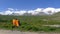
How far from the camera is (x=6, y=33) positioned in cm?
1934

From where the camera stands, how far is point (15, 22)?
26969 millimetres

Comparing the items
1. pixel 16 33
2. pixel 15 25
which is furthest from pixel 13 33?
pixel 15 25

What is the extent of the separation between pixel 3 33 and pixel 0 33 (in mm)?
312

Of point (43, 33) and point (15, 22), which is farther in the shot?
point (15, 22)

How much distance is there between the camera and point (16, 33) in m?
19.2

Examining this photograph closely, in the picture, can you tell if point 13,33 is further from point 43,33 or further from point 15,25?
point 15,25

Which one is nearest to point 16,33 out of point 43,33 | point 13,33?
point 13,33

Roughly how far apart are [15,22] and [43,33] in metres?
7.64

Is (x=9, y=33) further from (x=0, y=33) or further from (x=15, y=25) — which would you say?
(x=15, y=25)

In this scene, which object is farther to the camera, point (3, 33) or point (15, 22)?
point (15, 22)

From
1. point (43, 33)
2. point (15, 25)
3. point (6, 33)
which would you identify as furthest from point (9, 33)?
point (15, 25)

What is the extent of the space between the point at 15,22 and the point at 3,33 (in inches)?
306

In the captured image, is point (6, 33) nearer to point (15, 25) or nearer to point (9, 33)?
point (9, 33)

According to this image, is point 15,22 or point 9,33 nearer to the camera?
point 9,33
